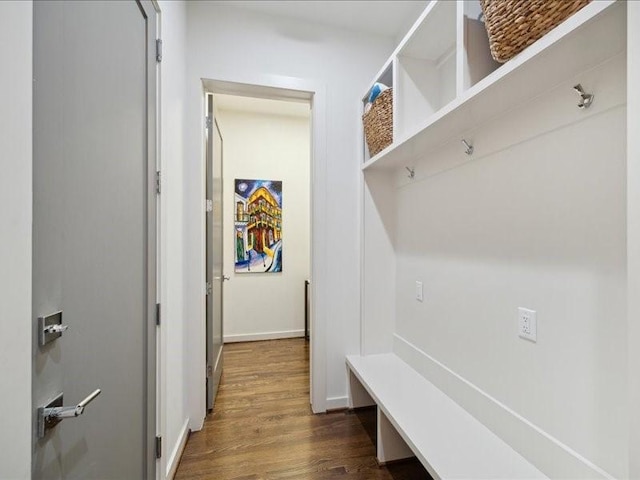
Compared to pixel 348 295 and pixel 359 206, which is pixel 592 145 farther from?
pixel 348 295

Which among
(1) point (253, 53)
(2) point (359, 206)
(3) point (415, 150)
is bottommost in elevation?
(2) point (359, 206)

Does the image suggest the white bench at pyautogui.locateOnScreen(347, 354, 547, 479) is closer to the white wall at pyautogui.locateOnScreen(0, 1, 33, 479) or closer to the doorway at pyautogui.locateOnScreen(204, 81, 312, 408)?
the white wall at pyautogui.locateOnScreen(0, 1, 33, 479)

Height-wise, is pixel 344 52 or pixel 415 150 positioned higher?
pixel 344 52

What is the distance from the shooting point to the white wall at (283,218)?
149 inches

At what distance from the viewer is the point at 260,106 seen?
363 centimetres

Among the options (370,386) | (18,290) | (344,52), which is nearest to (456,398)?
(370,386)

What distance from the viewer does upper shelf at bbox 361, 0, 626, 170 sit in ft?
2.42

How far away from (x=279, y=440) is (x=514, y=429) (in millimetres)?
1369

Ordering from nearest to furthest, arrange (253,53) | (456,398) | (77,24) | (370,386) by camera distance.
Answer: (77,24) < (456,398) < (370,386) < (253,53)

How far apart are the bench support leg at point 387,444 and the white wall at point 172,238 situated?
1140 mm

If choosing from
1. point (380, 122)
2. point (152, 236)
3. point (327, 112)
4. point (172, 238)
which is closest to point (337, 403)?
point (172, 238)

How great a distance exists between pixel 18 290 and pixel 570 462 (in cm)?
165

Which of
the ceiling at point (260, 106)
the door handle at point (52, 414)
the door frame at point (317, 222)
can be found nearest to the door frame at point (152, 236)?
the door handle at point (52, 414)

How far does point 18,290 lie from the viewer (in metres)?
0.62
